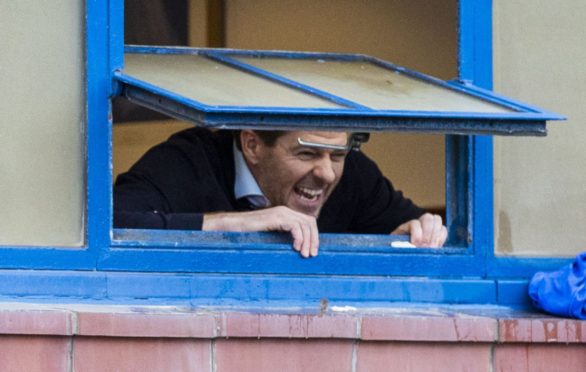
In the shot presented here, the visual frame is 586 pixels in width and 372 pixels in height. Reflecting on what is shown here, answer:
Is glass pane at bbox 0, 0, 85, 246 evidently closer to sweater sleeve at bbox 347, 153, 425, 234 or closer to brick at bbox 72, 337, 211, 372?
brick at bbox 72, 337, 211, 372

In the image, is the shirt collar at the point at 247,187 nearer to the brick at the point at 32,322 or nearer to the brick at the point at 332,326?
the brick at the point at 332,326

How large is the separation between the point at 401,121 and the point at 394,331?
585 millimetres

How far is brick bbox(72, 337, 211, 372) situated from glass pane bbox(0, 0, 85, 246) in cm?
37

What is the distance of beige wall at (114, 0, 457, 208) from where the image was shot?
7.46m

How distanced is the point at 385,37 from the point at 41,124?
10.4ft

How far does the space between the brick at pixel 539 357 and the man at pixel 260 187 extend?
512 mm

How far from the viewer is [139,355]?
4.48m

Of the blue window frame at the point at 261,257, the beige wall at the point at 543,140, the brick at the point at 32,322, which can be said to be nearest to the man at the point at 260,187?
the blue window frame at the point at 261,257

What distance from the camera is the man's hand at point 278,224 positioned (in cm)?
486

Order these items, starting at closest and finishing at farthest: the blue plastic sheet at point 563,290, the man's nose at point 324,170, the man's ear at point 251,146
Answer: the blue plastic sheet at point 563,290
the man's nose at point 324,170
the man's ear at point 251,146

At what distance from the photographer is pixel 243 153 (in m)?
5.79

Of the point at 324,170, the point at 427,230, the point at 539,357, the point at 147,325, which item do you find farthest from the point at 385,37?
the point at 147,325

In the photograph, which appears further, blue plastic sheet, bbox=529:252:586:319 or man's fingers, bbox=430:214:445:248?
man's fingers, bbox=430:214:445:248

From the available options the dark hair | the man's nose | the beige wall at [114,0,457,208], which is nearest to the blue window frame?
the man's nose
